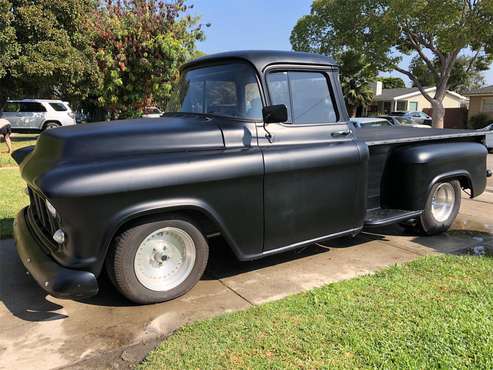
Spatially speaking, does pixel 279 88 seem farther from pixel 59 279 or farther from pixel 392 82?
pixel 392 82

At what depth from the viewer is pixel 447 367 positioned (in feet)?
9.07

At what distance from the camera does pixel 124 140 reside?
3562 mm

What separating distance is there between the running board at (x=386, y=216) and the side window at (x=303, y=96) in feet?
3.67

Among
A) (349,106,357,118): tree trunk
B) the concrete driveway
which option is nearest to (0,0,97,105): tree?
the concrete driveway

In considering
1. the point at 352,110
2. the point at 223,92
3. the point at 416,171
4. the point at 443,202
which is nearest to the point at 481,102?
the point at 352,110

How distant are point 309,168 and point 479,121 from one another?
30.5 metres

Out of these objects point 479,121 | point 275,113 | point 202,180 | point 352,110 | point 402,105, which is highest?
point 402,105

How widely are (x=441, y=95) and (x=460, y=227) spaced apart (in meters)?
21.1

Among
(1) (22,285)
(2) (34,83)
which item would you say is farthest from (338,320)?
(2) (34,83)

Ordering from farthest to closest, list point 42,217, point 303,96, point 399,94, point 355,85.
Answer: point 399,94
point 355,85
point 303,96
point 42,217

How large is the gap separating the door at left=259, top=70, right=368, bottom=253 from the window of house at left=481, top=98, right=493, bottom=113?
30.4 metres

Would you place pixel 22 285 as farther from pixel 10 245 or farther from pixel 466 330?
pixel 466 330

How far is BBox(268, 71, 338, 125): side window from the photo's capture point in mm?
4117

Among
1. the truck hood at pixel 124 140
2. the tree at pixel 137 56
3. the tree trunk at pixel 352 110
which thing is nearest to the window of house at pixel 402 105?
the tree trunk at pixel 352 110
